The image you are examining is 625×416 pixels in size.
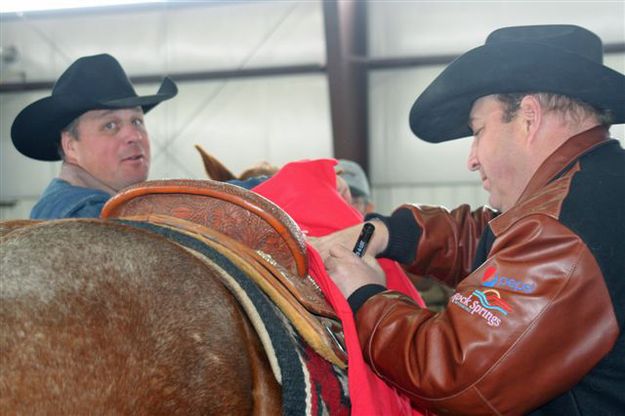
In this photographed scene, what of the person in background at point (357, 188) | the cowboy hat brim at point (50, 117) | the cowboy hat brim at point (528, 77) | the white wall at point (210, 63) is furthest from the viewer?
the white wall at point (210, 63)

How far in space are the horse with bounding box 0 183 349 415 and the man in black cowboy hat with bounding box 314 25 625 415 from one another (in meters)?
0.35

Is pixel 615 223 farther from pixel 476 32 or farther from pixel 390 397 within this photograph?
pixel 476 32

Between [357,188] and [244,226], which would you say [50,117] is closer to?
[244,226]

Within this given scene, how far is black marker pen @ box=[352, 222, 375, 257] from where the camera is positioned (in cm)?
204

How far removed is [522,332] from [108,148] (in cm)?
212

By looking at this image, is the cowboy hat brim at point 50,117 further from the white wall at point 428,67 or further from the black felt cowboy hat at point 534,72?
the white wall at point 428,67

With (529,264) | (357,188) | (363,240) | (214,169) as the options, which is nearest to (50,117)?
(214,169)

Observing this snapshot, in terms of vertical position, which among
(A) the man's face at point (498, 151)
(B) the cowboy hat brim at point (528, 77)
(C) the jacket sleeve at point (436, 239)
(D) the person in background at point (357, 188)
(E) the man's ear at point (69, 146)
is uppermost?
(B) the cowboy hat brim at point (528, 77)

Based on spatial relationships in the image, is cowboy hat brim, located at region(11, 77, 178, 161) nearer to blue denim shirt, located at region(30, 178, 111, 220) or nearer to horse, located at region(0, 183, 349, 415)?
blue denim shirt, located at region(30, 178, 111, 220)

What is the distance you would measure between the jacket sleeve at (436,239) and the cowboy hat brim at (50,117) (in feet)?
4.55

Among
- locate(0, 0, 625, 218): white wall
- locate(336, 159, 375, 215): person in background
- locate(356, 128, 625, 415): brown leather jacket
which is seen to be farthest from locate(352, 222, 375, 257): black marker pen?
locate(0, 0, 625, 218): white wall

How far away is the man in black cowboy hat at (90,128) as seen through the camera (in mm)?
3053

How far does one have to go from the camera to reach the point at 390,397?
70.9 inches

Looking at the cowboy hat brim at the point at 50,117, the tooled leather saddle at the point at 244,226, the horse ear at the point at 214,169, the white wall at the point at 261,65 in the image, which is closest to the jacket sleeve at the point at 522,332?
the tooled leather saddle at the point at 244,226
